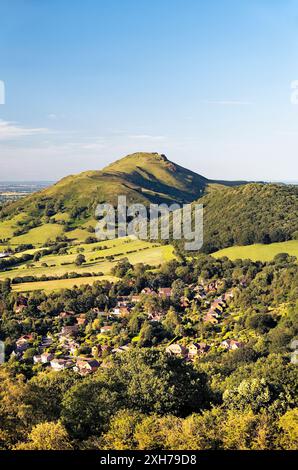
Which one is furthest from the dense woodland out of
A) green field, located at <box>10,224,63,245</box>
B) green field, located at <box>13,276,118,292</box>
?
green field, located at <box>10,224,63,245</box>

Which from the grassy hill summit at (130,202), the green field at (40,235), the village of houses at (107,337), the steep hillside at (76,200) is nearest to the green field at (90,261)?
the village of houses at (107,337)

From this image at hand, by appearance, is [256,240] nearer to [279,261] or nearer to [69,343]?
[279,261]

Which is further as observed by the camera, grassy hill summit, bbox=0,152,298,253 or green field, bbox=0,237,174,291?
grassy hill summit, bbox=0,152,298,253

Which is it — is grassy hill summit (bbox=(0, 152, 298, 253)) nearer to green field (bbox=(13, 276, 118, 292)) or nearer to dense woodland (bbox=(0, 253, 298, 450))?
dense woodland (bbox=(0, 253, 298, 450))

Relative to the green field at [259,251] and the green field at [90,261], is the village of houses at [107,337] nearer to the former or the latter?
the green field at [90,261]

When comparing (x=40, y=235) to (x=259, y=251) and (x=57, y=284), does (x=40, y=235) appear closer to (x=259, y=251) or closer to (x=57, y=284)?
(x=57, y=284)

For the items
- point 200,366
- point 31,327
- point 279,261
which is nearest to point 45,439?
point 200,366
